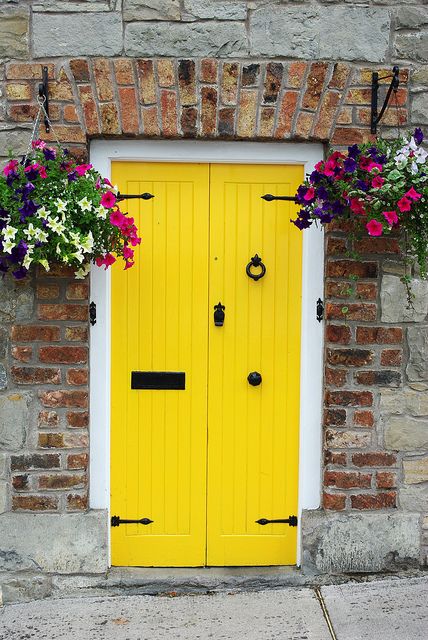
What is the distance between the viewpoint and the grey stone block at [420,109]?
11.4ft

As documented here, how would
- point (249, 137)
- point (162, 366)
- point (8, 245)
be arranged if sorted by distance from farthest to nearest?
point (162, 366)
point (249, 137)
point (8, 245)

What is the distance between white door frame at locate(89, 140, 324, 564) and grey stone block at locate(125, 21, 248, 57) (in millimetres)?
425

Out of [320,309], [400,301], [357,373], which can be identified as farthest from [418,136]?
[357,373]

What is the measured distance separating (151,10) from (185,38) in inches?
8.3

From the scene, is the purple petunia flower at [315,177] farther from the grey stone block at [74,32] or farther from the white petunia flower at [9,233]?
the white petunia flower at [9,233]

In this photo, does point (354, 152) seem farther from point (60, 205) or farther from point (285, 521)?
point (285, 521)

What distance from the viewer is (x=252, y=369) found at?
12.0ft

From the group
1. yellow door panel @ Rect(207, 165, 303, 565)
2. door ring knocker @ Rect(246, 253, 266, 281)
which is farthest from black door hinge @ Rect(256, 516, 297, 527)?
door ring knocker @ Rect(246, 253, 266, 281)

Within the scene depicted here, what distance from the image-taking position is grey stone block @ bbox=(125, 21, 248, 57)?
3.39 metres

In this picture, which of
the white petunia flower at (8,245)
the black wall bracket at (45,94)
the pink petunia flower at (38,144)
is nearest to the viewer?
the white petunia flower at (8,245)

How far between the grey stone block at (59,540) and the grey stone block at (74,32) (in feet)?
7.51

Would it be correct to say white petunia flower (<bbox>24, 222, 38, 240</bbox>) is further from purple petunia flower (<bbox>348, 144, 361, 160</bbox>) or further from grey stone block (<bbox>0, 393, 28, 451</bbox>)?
purple petunia flower (<bbox>348, 144, 361, 160</bbox>)

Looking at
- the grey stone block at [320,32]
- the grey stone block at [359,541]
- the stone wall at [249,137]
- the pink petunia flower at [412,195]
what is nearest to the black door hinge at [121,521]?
the stone wall at [249,137]

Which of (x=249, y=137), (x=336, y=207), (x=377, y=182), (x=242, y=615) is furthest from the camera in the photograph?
(x=249, y=137)
